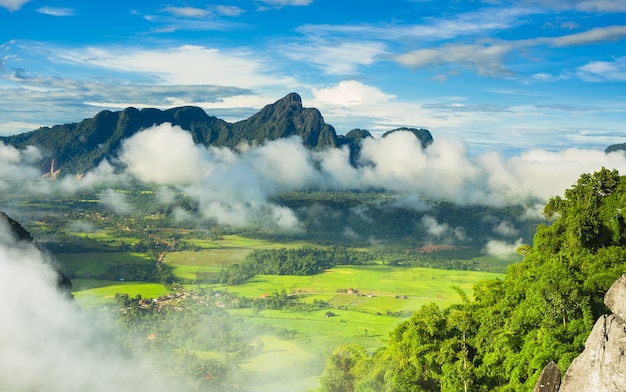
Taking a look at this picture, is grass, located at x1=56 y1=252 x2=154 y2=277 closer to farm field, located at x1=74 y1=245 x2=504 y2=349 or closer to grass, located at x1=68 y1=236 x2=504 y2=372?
grass, located at x1=68 y1=236 x2=504 y2=372

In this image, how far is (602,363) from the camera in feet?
30.1

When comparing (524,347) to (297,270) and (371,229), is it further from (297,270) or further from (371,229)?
(371,229)

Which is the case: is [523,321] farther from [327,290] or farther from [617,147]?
[617,147]

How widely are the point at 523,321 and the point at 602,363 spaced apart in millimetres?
3917

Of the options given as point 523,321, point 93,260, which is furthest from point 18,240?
point 93,260

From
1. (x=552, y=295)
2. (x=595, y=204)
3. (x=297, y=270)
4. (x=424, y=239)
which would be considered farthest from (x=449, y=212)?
(x=552, y=295)

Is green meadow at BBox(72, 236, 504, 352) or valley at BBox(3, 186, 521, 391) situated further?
green meadow at BBox(72, 236, 504, 352)

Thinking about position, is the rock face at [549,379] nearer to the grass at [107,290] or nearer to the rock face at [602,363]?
the rock face at [602,363]

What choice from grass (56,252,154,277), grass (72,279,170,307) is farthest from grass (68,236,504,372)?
grass (56,252,154,277)

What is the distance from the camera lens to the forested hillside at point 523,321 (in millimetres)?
12094

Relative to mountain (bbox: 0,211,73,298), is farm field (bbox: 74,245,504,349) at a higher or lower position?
lower

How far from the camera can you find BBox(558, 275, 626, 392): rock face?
8906mm

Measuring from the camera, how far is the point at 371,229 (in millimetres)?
97188

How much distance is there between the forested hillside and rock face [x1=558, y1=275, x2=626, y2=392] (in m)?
1.33
